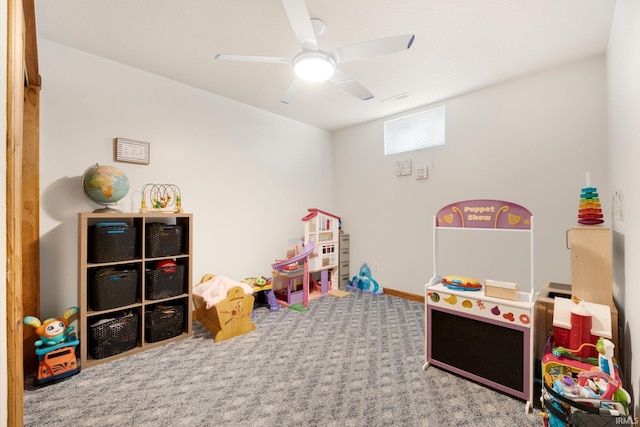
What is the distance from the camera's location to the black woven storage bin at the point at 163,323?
2568 mm

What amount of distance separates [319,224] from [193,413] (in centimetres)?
262

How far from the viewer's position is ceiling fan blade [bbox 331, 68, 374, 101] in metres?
2.13

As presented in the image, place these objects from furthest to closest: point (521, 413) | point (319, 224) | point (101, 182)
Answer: point (319, 224) < point (101, 182) < point (521, 413)

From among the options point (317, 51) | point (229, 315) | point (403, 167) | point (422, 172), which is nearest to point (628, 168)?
point (317, 51)

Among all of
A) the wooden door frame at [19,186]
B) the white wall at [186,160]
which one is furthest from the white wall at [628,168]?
the white wall at [186,160]

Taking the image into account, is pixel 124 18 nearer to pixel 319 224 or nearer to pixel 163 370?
pixel 163 370

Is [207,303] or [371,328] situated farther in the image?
[371,328]

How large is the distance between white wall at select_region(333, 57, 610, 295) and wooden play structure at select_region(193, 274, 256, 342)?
2.14m

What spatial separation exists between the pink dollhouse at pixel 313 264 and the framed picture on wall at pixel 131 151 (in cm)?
184

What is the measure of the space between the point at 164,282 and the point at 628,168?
3.35 meters

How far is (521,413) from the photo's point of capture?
1.73m

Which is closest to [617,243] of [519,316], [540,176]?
[519,316]

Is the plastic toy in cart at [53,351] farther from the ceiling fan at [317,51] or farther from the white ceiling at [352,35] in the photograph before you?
the ceiling fan at [317,51]

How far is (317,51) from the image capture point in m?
1.92
